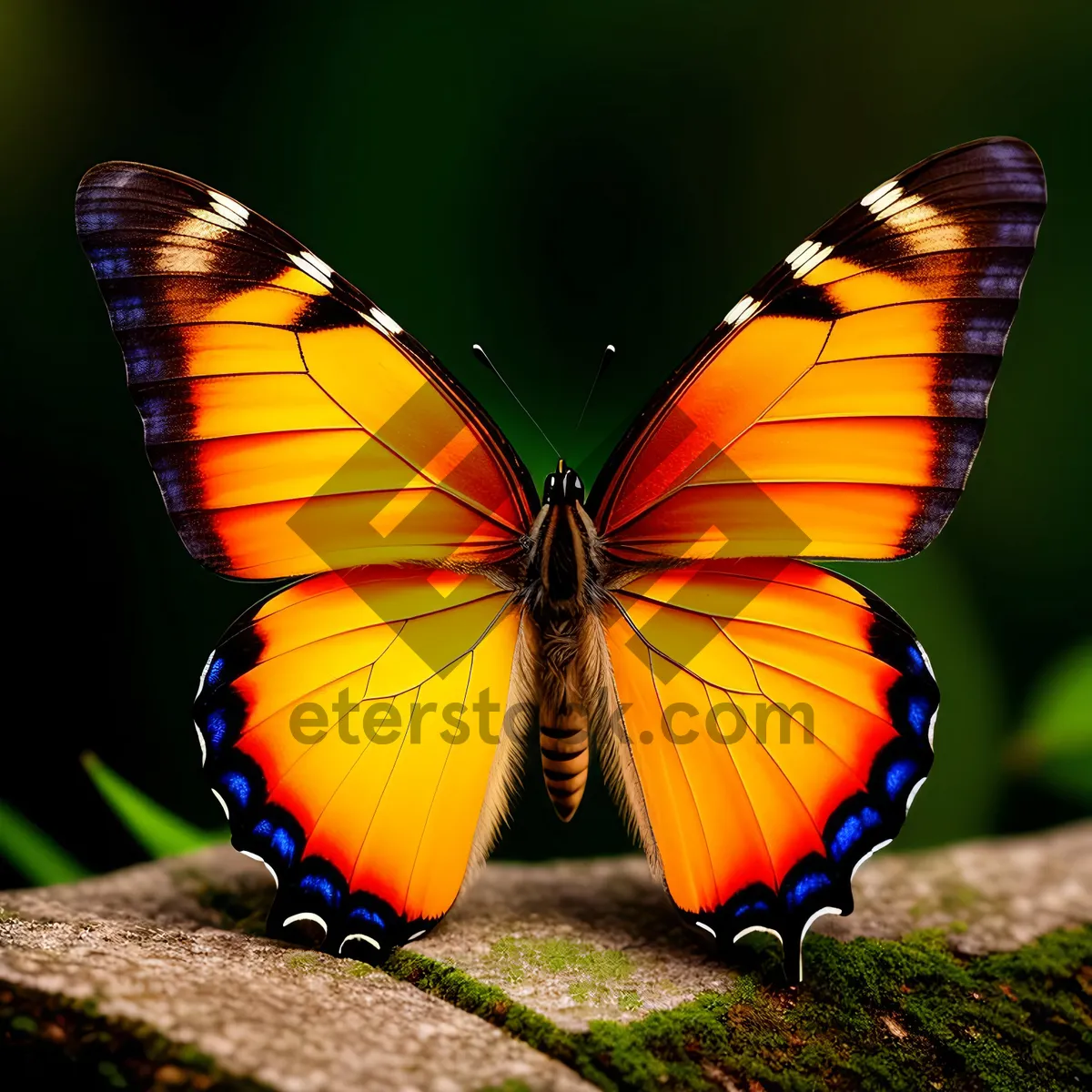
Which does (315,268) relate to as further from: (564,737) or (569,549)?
(564,737)

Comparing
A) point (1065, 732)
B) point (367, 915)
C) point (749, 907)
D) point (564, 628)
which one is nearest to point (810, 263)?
point (564, 628)

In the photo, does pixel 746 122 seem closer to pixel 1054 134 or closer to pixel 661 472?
pixel 1054 134

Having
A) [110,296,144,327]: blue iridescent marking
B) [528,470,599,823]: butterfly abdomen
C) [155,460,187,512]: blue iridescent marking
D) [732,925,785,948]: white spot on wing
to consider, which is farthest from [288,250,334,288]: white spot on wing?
[732,925,785,948]: white spot on wing

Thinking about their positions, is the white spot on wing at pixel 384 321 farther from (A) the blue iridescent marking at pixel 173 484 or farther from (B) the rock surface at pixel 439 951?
(B) the rock surface at pixel 439 951

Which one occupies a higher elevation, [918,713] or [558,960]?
[918,713]

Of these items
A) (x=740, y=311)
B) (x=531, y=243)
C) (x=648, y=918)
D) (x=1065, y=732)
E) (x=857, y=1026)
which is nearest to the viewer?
(x=857, y=1026)

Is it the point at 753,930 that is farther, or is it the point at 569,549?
the point at 569,549

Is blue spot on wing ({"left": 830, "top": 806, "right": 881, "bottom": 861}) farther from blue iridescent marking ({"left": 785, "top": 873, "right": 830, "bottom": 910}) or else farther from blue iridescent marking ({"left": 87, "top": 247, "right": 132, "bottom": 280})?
blue iridescent marking ({"left": 87, "top": 247, "right": 132, "bottom": 280})
